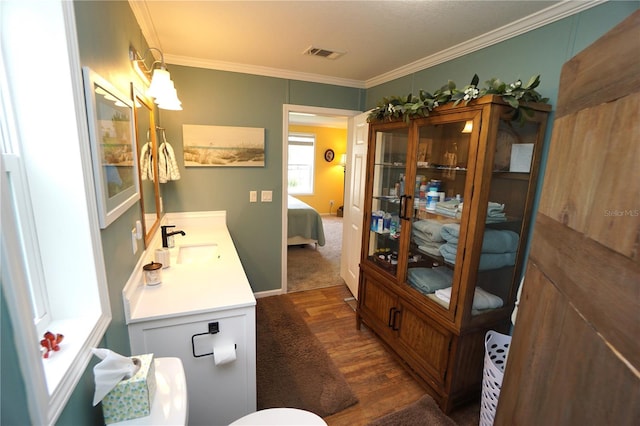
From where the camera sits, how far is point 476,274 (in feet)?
5.28

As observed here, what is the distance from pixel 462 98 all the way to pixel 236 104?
6.83ft

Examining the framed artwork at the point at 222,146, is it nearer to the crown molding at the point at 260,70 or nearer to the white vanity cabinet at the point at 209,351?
the crown molding at the point at 260,70

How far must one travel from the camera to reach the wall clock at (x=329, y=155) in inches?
291

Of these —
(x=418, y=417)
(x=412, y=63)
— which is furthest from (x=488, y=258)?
(x=412, y=63)

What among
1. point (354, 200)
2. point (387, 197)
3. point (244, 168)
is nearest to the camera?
point (387, 197)

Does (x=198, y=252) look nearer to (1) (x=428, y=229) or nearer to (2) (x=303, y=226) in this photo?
(1) (x=428, y=229)

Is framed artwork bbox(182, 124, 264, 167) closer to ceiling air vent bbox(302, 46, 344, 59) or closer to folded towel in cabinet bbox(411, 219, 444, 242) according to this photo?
→ ceiling air vent bbox(302, 46, 344, 59)

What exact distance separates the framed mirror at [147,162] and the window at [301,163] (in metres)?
5.01

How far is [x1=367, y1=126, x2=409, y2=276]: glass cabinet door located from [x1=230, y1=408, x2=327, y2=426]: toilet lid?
1249 mm

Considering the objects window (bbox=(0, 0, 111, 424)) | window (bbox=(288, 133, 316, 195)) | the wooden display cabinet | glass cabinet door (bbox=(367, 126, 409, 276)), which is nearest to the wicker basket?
the wooden display cabinet

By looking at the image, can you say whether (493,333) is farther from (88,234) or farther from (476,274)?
(88,234)

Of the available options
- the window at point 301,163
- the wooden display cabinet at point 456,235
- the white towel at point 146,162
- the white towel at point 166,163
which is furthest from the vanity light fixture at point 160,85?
the window at point 301,163

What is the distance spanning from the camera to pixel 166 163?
7.97 ft

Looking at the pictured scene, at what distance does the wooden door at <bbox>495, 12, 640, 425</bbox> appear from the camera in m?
0.52
